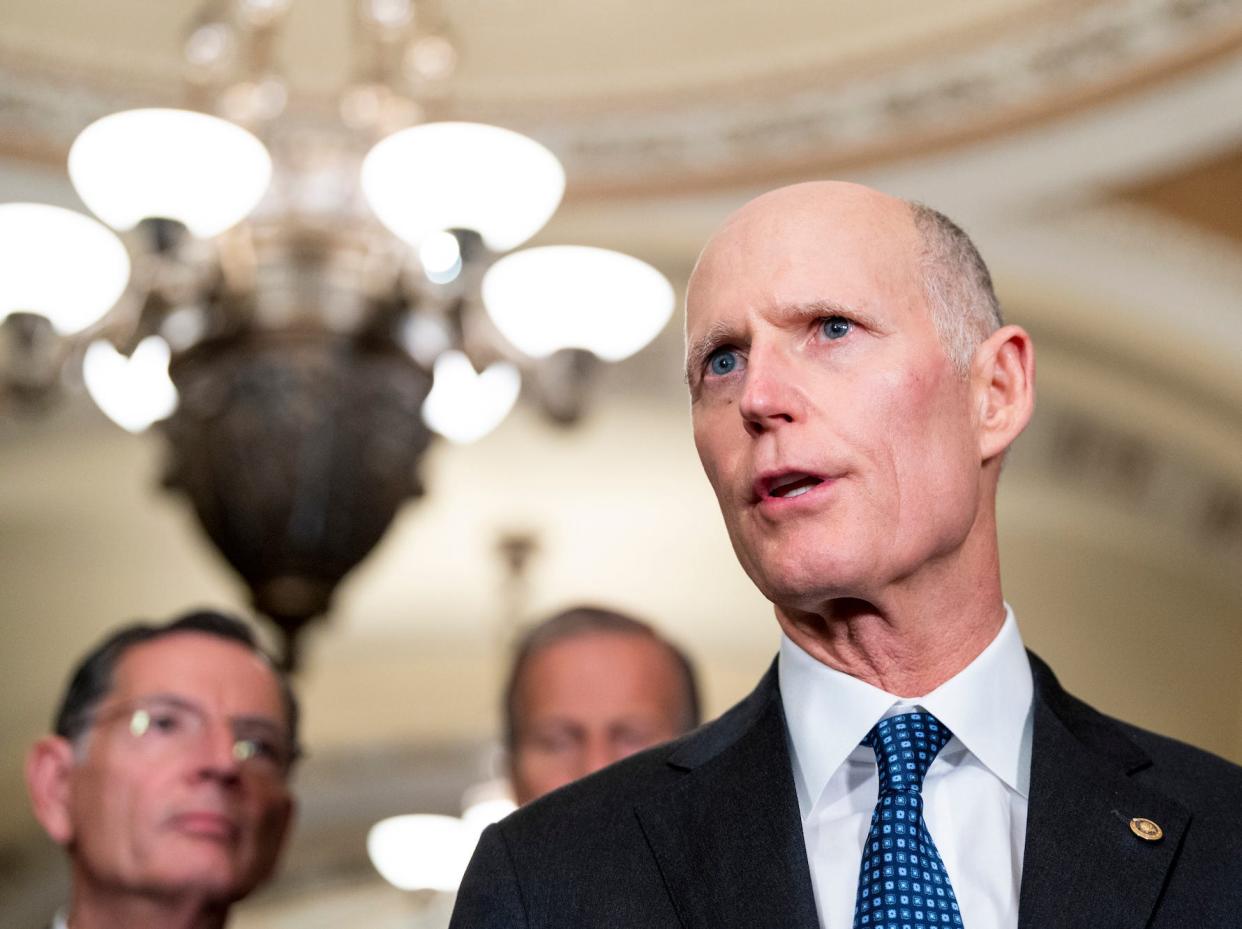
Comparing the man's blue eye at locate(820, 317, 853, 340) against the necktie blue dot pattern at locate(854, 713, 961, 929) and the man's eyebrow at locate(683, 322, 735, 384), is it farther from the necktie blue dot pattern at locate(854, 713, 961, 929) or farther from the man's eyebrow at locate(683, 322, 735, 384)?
the necktie blue dot pattern at locate(854, 713, 961, 929)

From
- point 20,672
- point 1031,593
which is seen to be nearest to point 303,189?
point 1031,593

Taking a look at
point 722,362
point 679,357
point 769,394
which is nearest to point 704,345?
point 722,362

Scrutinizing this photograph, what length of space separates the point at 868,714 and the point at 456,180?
287cm

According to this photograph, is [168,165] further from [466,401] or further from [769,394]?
[769,394]

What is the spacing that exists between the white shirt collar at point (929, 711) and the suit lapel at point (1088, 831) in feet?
0.07

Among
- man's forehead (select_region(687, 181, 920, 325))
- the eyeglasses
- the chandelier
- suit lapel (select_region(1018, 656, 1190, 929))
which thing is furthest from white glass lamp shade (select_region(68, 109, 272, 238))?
suit lapel (select_region(1018, 656, 1190, 929))

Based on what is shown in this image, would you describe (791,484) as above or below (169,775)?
below

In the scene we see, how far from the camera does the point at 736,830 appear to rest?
58.9 inches

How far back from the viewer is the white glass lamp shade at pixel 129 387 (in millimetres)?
5000

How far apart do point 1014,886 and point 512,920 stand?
1.27ft

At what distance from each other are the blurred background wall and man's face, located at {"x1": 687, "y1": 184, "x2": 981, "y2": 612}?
10.7 ft

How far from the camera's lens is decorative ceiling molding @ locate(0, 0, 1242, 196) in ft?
18.1

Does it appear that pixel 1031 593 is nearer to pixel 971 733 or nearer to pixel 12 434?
pixel 12 434

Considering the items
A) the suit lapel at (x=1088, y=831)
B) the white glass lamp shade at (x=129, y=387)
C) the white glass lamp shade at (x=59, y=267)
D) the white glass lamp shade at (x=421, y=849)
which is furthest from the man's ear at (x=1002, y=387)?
the white glass lamp shade at (x=421, y=849)
